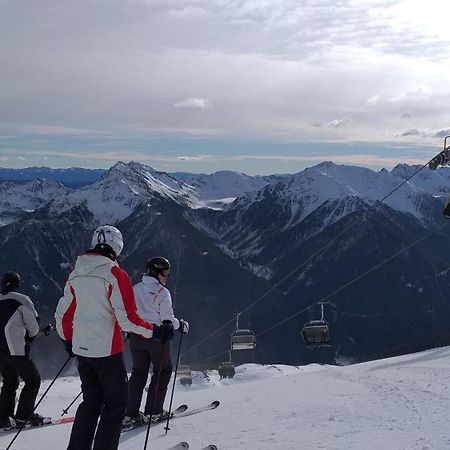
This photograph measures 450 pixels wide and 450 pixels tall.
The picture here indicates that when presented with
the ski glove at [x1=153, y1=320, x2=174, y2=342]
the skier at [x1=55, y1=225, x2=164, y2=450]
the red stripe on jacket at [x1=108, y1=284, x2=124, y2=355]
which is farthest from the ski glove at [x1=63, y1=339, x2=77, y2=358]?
the ski glove at [x1=153, y1=320, x2=174, y2=342]

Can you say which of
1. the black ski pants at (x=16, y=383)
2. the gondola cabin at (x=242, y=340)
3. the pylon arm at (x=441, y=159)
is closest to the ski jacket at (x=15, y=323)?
the black ski pants at (x=16, y=383)

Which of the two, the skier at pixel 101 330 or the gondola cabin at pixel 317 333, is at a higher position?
the skier at pixel 101 330

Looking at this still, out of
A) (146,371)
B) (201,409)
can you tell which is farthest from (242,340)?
(146,371)

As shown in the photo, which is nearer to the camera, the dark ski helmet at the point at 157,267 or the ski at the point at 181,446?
the ski at the point at 181,446

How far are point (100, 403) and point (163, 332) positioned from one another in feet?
3.40

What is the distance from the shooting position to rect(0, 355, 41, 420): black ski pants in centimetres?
929

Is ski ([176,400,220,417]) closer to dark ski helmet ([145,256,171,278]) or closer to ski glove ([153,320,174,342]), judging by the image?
dark ski helmet ([145,256,171,278])

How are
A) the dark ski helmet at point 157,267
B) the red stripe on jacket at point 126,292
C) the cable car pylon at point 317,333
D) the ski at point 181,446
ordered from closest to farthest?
the red stripe on jacket at point 126,292 < the ski at point 181,446 < the dark ski helmet at point 157,267 < the cable car pylon at point 317,333

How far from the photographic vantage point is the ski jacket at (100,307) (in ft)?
20.5

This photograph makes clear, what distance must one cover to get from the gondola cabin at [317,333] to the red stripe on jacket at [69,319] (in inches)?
664

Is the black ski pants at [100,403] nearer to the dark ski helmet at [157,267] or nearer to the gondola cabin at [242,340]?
the dark ski helmet at [157,267]

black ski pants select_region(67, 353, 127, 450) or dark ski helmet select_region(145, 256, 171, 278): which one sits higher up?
dark ski helmet select_region(145, 256, 171, 278)

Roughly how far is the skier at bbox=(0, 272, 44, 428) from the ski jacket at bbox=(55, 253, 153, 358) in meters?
3.00

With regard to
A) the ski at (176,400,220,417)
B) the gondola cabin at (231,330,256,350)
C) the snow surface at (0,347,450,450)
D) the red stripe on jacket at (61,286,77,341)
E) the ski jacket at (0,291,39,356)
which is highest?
the red stripe on jacket at (61,286,77,341)
